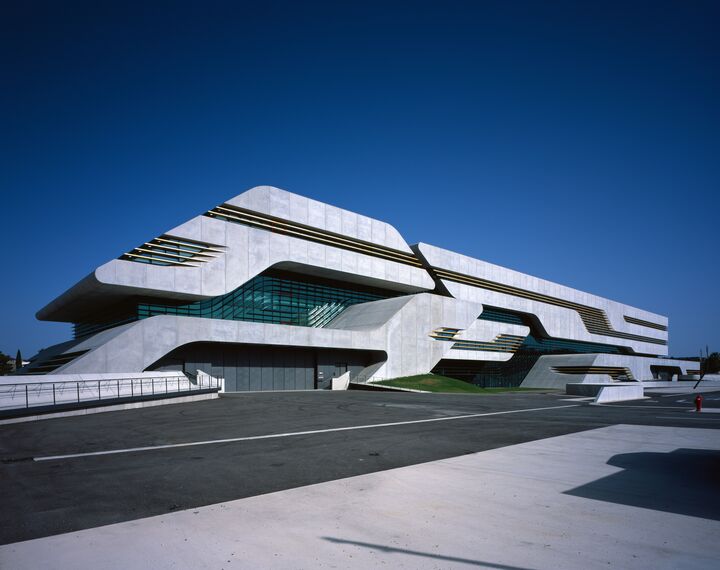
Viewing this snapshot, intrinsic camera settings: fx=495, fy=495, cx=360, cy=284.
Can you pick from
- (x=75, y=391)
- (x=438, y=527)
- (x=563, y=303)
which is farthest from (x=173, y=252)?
(x=563, y=303)

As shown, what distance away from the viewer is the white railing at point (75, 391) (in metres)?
20.2

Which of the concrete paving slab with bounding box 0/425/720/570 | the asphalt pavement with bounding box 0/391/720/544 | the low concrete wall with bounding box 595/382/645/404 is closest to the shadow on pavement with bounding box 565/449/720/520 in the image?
the concrete paving slab with bounding box 0/425/720/570

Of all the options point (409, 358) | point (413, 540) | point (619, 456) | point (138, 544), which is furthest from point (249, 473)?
point (409, 358)

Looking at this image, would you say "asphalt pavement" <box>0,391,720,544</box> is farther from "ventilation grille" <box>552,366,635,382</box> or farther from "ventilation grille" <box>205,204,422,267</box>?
"ventilation grille" <box>552,366,635,382</box>

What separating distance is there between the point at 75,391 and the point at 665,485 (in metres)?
23.6

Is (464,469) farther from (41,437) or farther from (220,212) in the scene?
(220,212)

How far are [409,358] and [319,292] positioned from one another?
10.2 meters

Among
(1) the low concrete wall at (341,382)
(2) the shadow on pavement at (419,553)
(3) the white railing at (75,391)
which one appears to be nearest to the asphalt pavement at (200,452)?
(2) the shadow on pavement at (419,553)

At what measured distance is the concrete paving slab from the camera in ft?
14.1

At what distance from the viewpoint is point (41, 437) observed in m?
12.6

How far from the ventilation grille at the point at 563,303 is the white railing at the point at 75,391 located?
31434 mm

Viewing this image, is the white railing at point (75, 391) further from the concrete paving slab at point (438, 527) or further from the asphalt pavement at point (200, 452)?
the concrete paving slab at point (438, 527)

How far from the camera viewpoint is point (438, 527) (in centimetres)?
513

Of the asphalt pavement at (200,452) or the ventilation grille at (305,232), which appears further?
the ventilation grille at (305,232)
